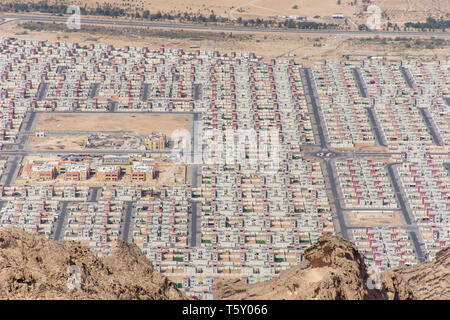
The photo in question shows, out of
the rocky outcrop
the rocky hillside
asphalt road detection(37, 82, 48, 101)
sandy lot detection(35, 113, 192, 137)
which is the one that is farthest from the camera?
asphalt road detection(37, 82, 48, 101)

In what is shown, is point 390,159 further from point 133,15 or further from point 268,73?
point 133,15

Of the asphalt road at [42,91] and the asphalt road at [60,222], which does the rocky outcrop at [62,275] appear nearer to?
the asphalt road at [60,222]

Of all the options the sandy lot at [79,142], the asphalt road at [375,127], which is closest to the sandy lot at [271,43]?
the asphalt road at [375,127]

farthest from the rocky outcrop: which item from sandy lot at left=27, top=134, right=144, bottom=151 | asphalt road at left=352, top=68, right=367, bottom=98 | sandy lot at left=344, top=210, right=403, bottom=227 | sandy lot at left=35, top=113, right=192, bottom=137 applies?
asphalt road at left=352, top=68, right=367, bottom=98

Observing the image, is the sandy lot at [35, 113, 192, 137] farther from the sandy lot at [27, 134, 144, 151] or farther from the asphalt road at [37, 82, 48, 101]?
the asphalt road at [37, 82, 48, 101]

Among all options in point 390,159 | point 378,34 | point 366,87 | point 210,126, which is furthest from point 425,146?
point 378,34

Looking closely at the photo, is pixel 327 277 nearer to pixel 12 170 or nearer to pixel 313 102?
pixel 12 170
